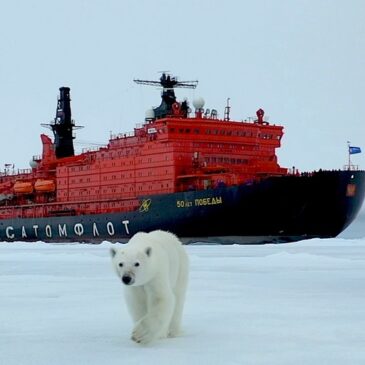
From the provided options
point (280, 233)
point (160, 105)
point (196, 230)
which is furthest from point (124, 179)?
point (280, 233)

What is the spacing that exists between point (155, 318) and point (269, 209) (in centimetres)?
2734

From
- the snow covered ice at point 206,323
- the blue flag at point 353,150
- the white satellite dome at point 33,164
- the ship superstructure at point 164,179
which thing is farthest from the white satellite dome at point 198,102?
the snow covered ice at point 206,323

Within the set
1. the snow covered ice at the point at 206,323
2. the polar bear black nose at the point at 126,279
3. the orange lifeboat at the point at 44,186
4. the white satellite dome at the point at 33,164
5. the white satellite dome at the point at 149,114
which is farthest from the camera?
the white satellite dome at the point at 33,164

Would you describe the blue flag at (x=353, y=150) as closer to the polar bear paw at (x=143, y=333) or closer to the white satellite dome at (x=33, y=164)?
the white satellite dome at (x=33, y=164)

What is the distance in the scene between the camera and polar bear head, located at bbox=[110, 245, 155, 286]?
484 centimetres

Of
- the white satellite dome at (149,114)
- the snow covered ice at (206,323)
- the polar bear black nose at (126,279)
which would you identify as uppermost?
the white satellite dome at (149,114)

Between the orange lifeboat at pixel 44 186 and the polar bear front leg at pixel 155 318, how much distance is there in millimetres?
40955

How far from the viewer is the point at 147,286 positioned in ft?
16.8

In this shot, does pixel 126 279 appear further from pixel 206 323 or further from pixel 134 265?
pixel 206 323

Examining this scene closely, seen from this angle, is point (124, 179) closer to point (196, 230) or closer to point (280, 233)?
point (196, 230)

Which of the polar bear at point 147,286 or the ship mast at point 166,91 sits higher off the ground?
the ship mast at point 166,91

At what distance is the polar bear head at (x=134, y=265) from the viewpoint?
4835 mm

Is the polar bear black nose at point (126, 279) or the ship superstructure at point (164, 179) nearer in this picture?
the polar bear black nose at point (126, 279)

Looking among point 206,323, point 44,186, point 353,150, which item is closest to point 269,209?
point 353,150
